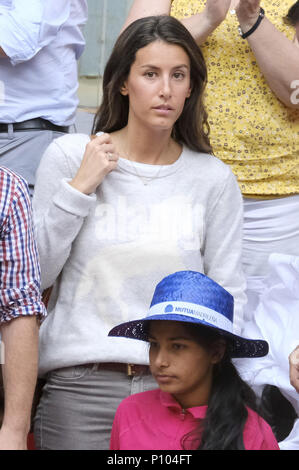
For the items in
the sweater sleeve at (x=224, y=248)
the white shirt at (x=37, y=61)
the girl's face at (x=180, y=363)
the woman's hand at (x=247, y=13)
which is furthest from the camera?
the white shirt at (x=37, y=61)

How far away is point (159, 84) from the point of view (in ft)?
10.0

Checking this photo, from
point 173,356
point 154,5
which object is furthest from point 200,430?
point 154,5

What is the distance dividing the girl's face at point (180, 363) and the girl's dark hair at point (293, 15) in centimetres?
158

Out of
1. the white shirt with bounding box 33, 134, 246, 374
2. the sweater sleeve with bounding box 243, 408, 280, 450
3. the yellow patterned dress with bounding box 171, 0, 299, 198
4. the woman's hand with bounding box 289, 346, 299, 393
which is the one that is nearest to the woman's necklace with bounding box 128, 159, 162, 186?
the white shirt with bounding box 33, 134, 246, 374

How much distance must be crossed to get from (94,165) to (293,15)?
1166 millimetres

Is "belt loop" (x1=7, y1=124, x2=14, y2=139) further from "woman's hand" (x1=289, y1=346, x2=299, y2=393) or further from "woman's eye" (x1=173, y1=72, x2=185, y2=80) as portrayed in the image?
"woman's hand" (x1=289, y1=346, x2=299, y2=393)

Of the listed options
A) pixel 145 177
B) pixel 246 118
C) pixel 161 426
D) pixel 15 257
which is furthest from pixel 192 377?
pixel 246 118

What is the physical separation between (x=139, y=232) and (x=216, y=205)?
0.33 metres

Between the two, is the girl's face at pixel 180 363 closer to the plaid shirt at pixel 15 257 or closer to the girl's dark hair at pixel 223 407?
the girl's dark hair at pixel 223 407

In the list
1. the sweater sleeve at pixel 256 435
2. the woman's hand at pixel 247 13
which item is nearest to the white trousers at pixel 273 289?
the sweater sleeve at pixel 256 435

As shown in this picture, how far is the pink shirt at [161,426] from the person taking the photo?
249cm

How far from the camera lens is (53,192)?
9.96ft

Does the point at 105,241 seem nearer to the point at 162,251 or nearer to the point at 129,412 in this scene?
the point at 162,251

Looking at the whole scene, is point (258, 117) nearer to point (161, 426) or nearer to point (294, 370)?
point (294, 370)
